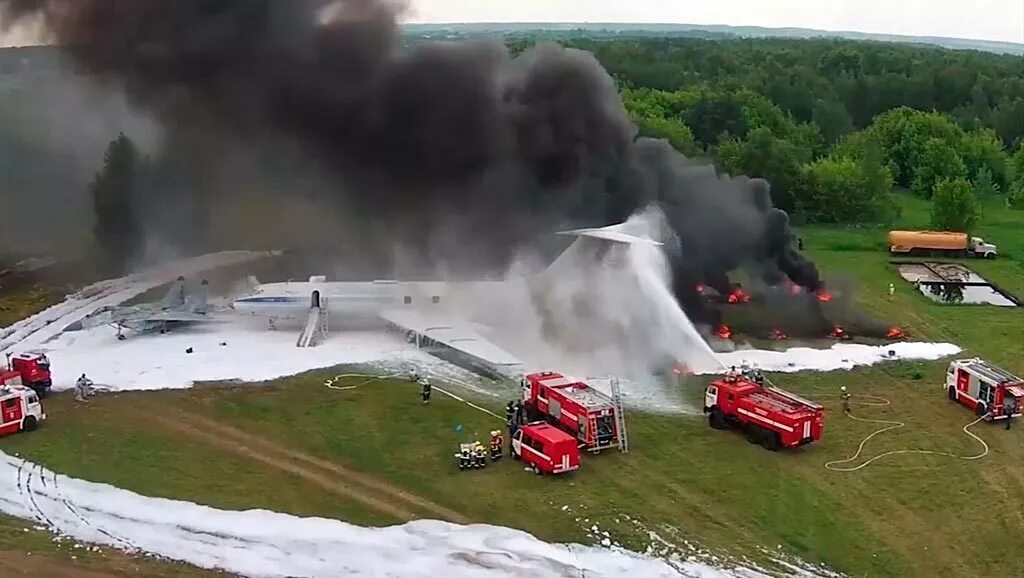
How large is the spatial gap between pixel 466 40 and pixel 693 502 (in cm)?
2600

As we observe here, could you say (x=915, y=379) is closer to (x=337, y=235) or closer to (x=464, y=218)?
(x=464, y=218)

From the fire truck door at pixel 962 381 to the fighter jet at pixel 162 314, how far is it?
28.4 metres

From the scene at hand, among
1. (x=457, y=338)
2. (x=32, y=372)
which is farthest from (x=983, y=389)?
(x=32, y=372)

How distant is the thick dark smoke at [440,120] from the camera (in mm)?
41250

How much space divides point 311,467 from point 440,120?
18.9 m

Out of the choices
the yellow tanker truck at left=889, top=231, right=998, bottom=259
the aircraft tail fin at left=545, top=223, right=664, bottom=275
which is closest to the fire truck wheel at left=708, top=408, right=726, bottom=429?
the aircraft tail fin at left=545, top=223, right=664, bottom=275

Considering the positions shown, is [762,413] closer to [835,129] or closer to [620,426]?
[620,426]

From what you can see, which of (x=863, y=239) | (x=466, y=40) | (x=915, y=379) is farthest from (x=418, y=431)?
(x=863, y=239)

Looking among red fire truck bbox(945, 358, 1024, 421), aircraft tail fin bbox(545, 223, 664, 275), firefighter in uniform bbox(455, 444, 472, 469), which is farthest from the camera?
Answer: aircraft tail fin bbox(545, 223, 664, 275)

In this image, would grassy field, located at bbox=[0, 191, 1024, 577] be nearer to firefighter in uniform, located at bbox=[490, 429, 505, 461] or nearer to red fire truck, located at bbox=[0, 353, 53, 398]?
firefighter in uniform, located at bbox=[490, 429, 505, 461]

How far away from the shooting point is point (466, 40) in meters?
43.9

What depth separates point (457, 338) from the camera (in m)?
37.6

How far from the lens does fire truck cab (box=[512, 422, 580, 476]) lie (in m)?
26.0

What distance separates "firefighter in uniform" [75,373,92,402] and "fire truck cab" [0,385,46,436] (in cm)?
221
